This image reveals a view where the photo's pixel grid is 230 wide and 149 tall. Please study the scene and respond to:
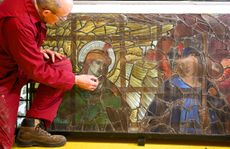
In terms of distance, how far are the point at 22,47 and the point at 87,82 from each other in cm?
49

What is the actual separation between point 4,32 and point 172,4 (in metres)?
1.09

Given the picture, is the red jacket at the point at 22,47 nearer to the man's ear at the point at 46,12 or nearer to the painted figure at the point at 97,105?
the man's ear at the point at 46,12

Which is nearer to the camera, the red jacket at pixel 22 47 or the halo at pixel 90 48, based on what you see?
the red jacket at pixel 22 47

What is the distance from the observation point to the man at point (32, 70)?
187 cm

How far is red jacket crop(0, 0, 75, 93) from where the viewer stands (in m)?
1.85

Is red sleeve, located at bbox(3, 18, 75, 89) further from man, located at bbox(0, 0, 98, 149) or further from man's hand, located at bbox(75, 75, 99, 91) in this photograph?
man's hand, located at bbox(75, 75, 99, 91)

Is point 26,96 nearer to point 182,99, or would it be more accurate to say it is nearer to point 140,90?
point 140,90

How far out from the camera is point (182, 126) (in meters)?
2.24

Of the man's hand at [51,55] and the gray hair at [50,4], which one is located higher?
the gray hair at [50,4]

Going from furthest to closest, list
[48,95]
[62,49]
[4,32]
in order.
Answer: [62,49] < [48,95] < [4,32]

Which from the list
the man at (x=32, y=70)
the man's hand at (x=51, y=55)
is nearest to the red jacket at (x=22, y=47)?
the man at (x=32, y=70)

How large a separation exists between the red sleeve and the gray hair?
0.13 metres

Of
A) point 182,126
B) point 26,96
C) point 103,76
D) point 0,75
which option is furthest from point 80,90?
point 182,126

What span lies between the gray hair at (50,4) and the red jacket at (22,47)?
0.04m
